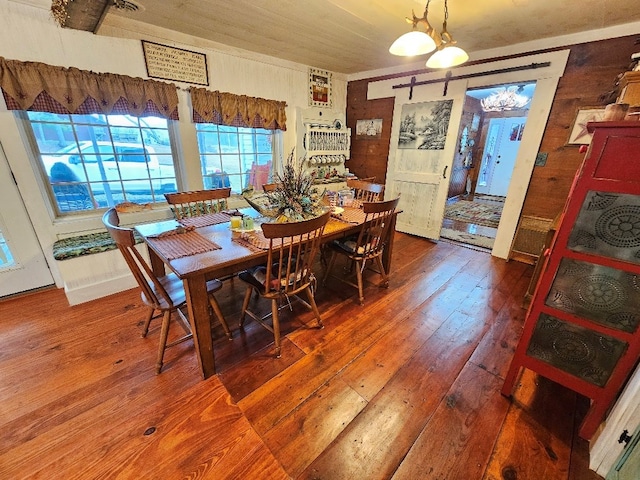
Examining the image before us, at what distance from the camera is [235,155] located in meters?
3.30

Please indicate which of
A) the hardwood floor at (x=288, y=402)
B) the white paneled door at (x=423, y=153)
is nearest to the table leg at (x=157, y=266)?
the hardwood floor at (x=288, y=402)

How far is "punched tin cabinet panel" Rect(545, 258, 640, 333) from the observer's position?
1017mm

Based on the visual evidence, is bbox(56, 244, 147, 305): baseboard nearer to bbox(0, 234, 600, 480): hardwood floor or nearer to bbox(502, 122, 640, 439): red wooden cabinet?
bbox(0, 234, 600, 480): hardwood floor

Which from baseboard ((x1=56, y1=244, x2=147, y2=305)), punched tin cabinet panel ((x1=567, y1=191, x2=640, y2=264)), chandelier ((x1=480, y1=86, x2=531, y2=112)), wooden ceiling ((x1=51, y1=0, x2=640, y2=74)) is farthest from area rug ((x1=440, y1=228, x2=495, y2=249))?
baseboard ((x1=56, y1=244, x2=147, y2=305))

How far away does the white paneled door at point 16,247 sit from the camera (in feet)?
6.80

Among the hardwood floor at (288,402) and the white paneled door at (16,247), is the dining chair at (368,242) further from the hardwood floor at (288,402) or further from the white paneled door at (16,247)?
the white paneled door at (16,247)

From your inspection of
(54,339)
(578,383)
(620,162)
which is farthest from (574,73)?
(54,339)

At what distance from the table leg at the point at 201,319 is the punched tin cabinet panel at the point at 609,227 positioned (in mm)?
1713

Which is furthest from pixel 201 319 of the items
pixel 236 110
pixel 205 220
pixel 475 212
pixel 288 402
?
pixel 475 212

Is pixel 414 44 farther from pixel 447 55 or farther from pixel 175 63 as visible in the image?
pixel 175 63

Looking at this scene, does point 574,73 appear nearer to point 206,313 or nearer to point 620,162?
point 620,162

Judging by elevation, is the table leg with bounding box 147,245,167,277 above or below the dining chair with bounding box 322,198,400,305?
below

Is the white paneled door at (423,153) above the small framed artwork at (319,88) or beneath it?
beneath

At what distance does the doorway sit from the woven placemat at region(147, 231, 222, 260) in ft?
14.5
